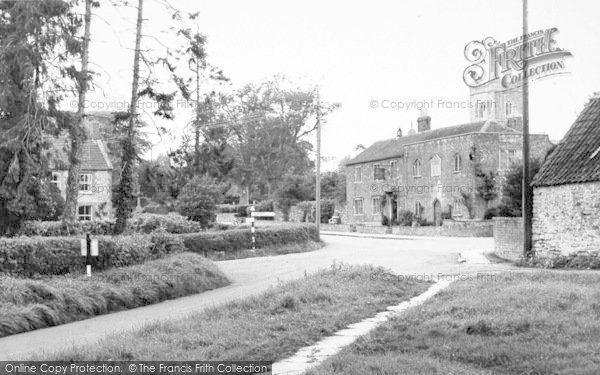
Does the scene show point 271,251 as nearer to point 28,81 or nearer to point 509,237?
point 509,237

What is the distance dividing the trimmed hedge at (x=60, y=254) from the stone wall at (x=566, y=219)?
12.5 m

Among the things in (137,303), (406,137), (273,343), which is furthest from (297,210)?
(273,343)

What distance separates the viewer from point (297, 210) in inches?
2682

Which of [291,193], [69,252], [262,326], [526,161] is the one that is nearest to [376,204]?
[291,193]

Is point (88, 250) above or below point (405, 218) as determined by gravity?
below

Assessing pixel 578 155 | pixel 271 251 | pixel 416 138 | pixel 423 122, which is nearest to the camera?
pixel 578 155

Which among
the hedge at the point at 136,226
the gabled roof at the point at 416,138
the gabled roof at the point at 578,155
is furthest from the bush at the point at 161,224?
the gabled roof at the point at 416,138

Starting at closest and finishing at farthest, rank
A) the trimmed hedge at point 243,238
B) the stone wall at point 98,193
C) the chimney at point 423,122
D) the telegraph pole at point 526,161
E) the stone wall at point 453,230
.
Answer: the telegraph pole at point 526,161 < the trimmed hedge at point 243,238 < the stone wall at point 453,230 < the stone wall at point 98,193 < the chimney at point 423,122

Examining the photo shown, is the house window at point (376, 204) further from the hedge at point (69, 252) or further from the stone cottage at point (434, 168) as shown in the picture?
the hedge at point (69, 252)

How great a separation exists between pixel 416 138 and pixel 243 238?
3297cm

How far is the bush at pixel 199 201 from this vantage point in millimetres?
35775

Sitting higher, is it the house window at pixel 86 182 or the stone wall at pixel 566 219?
the house window at pixel 86 182

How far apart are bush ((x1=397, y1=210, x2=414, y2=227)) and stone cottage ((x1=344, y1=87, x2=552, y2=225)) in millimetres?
674

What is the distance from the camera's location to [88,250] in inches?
672
